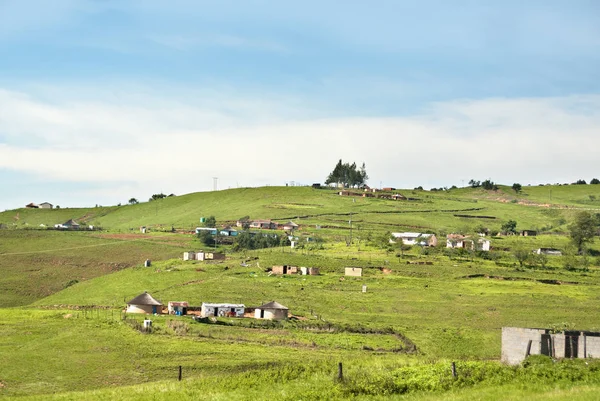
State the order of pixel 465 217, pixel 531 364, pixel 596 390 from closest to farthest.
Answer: pixel 596 390, pixel 531 364, pixel 465 217

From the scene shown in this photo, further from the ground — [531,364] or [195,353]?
[531,364]

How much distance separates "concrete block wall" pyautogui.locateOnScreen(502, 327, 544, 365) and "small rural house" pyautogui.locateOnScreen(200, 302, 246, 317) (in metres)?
35.4

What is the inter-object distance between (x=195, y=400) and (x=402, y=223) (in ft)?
357

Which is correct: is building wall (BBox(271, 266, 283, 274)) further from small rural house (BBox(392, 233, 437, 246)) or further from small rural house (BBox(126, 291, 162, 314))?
small rural house (BBox(392, 233, 437, 246))

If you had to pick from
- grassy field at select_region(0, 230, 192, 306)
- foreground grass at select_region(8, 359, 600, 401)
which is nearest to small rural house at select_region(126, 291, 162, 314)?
grassy field at select_region(0, 230, 192, 306)

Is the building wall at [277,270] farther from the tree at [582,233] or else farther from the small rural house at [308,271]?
the tree at [582,233]

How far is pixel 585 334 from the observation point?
105ft

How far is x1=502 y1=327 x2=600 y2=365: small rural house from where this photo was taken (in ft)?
99.8

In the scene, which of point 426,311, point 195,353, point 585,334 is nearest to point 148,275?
point 426,311

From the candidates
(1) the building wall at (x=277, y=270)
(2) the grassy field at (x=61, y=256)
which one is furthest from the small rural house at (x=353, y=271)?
(2) the grassy field at (x=61, y=256)

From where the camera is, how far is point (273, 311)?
206 feet

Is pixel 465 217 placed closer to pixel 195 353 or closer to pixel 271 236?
pixel 271 236

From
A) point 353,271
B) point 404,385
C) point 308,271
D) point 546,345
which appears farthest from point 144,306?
point 404,385

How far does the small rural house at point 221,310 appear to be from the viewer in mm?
63750
